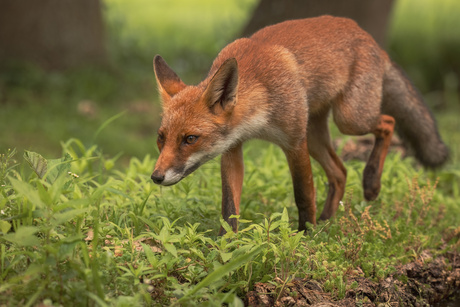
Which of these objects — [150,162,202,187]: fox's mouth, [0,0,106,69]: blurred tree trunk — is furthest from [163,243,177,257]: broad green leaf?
[0,0,106,69]: blurred tree trunk

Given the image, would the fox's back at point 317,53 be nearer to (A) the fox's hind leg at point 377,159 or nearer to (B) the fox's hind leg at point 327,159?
(B) the fox's hind leg at point 327,159

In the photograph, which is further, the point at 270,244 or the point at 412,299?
the point at 412,299

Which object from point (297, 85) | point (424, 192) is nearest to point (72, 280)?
point (297, 85)

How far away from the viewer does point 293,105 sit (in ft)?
16.3

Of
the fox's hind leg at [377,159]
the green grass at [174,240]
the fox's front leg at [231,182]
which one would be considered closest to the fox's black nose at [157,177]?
the green grass at [174,240]

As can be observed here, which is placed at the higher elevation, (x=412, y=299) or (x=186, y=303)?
(x=186, y=303)

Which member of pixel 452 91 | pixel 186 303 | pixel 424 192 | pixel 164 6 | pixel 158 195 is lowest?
pixel 452 91

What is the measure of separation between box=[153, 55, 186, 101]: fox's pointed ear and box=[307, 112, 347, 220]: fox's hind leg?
149 cm

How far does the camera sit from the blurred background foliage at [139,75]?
902 cm

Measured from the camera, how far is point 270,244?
410 centimetres

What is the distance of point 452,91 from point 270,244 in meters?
9.83

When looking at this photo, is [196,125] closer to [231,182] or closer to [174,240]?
[231,182]

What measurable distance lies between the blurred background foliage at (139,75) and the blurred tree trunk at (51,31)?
191 millimetres

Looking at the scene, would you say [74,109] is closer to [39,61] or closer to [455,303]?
[39,61]
